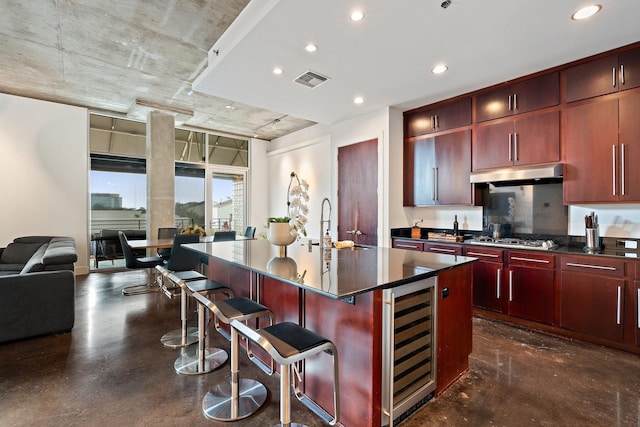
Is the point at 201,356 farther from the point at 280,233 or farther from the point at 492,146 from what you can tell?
the point at 492,146

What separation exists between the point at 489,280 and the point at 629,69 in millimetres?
2457

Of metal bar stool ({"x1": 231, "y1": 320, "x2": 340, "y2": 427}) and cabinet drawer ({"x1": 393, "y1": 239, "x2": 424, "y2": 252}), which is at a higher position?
cabinet drawer ({"x1": 393, "y1": 239, "x2": 424, "y2": 252})

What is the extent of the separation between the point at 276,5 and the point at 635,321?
4.06 m

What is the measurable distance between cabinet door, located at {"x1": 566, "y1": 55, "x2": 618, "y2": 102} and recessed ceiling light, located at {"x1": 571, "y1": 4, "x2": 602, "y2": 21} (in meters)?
0.89

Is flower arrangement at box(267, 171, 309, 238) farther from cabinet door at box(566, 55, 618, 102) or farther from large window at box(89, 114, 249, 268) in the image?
cabinet door at box(566, 55, 618, 102)

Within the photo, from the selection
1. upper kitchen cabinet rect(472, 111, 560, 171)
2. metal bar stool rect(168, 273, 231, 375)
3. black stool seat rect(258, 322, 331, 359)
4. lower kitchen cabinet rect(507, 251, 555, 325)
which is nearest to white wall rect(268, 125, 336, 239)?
upper kitchen cabinet rect(472, 111, 560, 171)

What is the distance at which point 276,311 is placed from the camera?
7.62 ft

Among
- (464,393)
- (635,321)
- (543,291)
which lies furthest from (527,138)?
(464,393)

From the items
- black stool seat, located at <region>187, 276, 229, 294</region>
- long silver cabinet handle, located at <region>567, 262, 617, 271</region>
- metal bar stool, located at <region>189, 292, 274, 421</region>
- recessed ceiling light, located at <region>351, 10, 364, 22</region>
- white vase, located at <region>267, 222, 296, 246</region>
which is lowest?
metal bar stool, located at <region>189, 292, 274, 421</region>

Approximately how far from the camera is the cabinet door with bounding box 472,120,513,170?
3.64m

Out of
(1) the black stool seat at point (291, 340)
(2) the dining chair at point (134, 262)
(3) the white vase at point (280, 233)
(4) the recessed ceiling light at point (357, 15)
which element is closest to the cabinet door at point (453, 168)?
(4) the recessed ceiling light at point (357, 15)

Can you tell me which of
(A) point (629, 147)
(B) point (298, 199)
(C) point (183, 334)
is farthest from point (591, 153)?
(B) point (298, 199)

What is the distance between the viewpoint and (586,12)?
92.1 inches

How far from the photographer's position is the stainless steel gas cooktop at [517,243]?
3268mm
